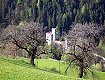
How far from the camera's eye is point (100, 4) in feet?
541

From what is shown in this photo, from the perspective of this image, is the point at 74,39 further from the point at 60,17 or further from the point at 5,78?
the point at 60,17

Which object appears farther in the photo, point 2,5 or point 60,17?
point 2,5

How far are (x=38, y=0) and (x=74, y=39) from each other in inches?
4824

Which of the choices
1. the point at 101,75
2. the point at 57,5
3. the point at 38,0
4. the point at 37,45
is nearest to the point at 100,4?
the point at 57,5

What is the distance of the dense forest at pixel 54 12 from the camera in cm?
15650

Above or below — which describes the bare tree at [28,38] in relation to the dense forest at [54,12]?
below

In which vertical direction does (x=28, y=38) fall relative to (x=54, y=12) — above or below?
below

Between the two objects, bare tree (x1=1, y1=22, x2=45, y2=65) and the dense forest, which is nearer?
bare tree (x1=1, y1=22, x2=45, y2=65)

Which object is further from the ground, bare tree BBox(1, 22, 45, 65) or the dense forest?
the dense forest

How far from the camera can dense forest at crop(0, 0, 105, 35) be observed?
15650 cm

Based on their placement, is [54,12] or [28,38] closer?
[28,38]

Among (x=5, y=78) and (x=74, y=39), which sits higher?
(x=74, y=39)

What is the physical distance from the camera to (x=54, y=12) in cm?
16350

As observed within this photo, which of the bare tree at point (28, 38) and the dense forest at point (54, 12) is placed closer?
the bare tree at point (28, 38)
